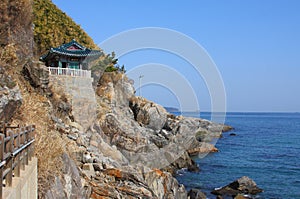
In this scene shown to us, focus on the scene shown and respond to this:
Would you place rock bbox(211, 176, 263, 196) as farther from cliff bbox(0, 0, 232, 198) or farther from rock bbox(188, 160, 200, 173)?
rock bbox(188, 160, 200, 173)

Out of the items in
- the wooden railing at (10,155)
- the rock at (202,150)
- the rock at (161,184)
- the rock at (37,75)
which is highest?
the rock at (37,75)

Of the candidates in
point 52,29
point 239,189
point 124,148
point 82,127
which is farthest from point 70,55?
point 239,189

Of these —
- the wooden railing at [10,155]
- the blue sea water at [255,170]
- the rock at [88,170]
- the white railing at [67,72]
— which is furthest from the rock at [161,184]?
the wooden railing at [10,155]

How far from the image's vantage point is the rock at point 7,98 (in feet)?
28.4

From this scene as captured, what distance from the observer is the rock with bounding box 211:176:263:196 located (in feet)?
72.2

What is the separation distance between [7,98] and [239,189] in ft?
60.7

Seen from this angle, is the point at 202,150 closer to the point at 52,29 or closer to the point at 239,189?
the point at 239,189

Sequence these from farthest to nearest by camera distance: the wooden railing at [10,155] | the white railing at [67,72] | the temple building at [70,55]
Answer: the temple building at [70,55] → the white railing at [67,72] → the wooden railing at [10,155]

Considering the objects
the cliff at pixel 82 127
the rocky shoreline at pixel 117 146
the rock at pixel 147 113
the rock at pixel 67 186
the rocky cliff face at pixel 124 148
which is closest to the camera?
the rock at pixel 67 186

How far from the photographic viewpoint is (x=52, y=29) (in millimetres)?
35750

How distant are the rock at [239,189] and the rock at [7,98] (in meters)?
16.8

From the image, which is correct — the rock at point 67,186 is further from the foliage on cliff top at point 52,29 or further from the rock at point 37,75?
the foliage on cliff top at point 52,29

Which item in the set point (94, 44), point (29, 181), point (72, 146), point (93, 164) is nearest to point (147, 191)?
point (93, 164)

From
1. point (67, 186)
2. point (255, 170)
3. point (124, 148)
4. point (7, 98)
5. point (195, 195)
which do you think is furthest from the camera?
point (255, 170)
